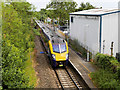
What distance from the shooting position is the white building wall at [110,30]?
20.7 m

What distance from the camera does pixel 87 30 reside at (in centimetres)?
2402

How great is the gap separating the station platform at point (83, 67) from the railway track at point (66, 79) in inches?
33.4

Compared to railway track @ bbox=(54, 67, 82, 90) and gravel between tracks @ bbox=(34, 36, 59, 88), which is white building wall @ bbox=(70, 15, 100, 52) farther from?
gravel between tracks @ bbox=(34, 36, 59, 88)

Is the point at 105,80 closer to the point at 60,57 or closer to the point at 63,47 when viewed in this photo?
the point at 60,57

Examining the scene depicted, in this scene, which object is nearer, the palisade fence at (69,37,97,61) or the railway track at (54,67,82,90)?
the railway track at (54,67,82,90)

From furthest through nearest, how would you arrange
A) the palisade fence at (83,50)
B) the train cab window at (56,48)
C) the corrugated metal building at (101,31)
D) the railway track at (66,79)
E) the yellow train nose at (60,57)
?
the palisade fence at (83,50) → the corrugated metal building at (101,31) → the train cab window at (56,48) → the yellow train nose at (60,57) → the railway track at (66,79)

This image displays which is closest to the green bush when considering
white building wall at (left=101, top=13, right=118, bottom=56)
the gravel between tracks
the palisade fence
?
the gravel between tracks

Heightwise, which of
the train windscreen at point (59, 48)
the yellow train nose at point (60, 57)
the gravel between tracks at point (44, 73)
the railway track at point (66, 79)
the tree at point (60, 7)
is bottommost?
the railway track at point (66, 79)

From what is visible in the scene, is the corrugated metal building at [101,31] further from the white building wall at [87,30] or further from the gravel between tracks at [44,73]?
the gravel between tracks at [44,73]

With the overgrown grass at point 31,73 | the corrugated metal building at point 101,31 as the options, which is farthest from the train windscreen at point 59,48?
the corrugated metal building at point 101,31

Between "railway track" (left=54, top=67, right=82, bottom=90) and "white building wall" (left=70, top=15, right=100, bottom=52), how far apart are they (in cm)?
593

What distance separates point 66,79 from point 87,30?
1011 centimetres

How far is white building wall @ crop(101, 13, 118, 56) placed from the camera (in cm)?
2067

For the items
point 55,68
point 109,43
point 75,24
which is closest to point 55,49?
point 55,68
